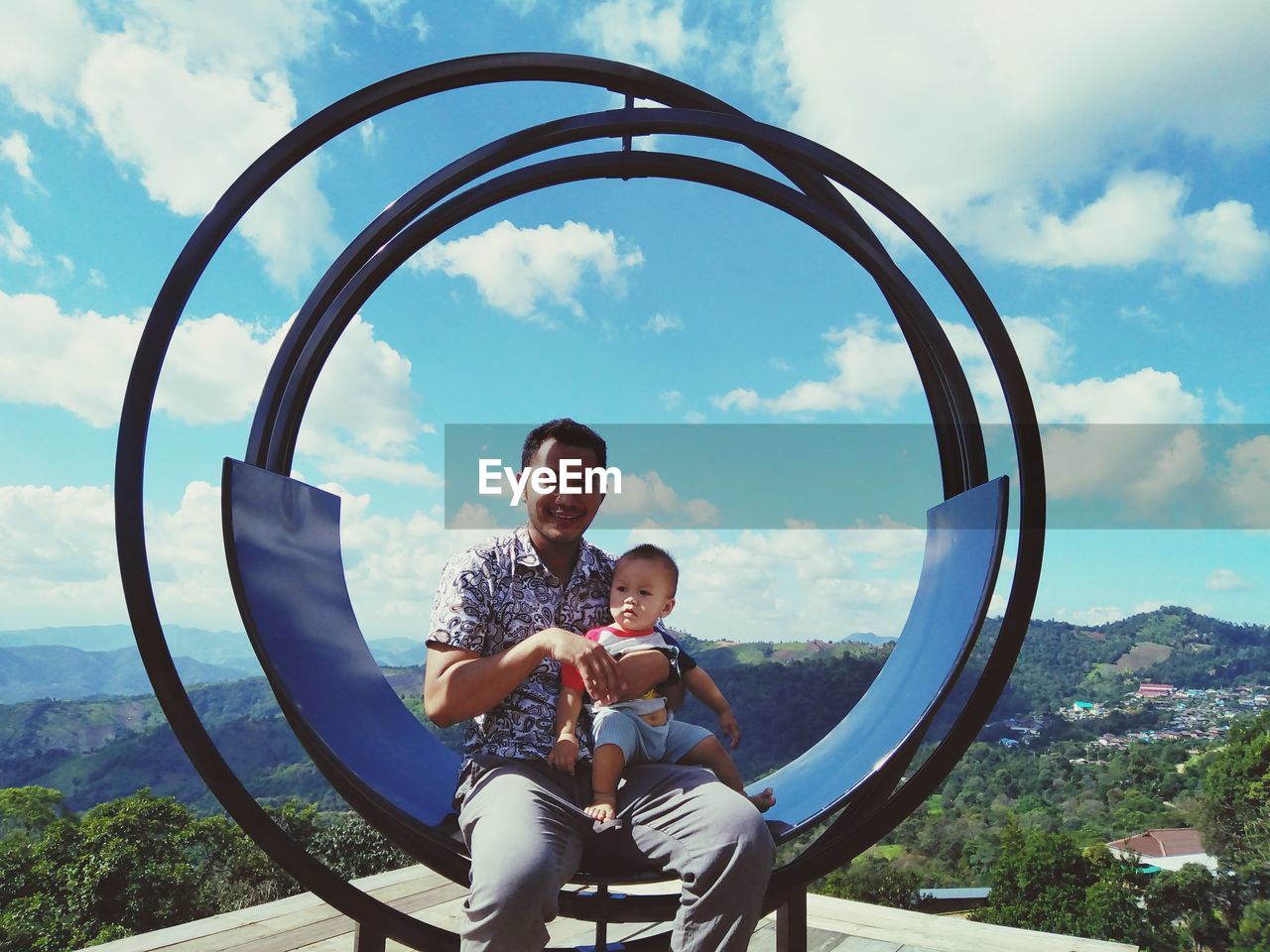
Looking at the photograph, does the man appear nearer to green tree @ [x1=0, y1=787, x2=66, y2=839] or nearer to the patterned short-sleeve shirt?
the patterned short-sleeve shirt

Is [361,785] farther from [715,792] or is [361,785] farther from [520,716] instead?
[715,792]

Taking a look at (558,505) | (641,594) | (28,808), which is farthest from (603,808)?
(28,808)

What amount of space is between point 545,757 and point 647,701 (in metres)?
0.32

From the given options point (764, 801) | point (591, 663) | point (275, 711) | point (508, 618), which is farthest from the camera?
point (275, 711)

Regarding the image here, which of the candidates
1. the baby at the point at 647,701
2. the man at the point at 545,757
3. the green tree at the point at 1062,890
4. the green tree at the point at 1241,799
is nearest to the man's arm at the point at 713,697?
the baby at the point at 647,701

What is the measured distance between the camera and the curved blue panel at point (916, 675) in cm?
245

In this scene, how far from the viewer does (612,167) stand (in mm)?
2893

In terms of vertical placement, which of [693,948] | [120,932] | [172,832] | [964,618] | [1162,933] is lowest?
[1162,933]

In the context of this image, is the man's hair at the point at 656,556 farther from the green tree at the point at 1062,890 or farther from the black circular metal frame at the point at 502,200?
the green tree at the point at 1062,890

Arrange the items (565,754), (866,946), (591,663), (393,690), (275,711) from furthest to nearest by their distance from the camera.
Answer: (275,711)
(866,946)
(393,690)
(565,754)
(591,663)

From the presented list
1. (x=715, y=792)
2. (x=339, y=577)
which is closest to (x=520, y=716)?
(x=715, y=792)

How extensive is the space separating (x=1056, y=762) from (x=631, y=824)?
14.4 meters

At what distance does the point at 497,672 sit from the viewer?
215cm

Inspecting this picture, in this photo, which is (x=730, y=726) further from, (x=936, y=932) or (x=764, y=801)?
(x=936, y=932)
